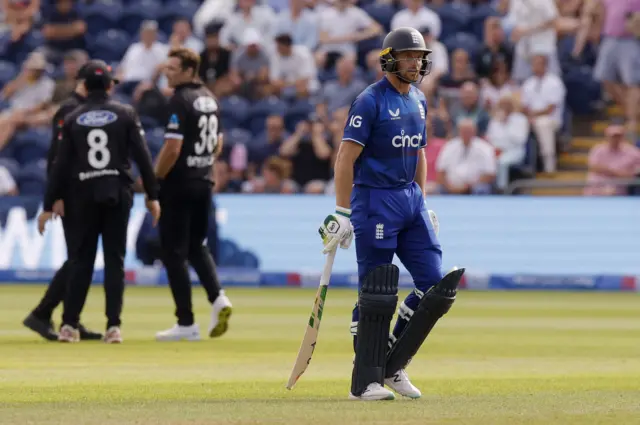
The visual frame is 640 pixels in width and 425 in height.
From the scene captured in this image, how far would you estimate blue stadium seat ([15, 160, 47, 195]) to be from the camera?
23.3 m

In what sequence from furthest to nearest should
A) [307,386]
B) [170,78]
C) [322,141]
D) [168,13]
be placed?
[168,13] < [322,141] < [170,78] < [307,386]

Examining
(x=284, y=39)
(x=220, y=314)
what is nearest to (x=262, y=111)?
(x=284, y=39)

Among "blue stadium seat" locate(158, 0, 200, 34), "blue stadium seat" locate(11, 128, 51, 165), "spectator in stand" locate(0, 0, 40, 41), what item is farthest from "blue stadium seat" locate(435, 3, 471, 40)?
"spectator in stand" locate(0, 0, 40, 41)

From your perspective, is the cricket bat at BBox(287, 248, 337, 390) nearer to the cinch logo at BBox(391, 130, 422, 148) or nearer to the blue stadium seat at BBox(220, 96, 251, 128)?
the cinch logo at BBox(391, 130, 422, 148)

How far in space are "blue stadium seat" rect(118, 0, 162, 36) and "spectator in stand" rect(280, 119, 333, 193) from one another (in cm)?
532

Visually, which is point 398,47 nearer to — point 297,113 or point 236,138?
point 236,138

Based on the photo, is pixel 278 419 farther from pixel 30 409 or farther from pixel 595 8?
pixel 595 8

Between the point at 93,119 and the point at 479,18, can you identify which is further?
the point at 479,18

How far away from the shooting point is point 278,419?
295 inches

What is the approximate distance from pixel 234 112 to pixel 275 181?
2192 millimetres

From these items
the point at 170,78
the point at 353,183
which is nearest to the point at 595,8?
the point at 170,78

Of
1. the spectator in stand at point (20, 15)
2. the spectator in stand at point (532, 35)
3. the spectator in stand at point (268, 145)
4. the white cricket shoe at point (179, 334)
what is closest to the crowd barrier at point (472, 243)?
the spectator in stand at point (268, 145)

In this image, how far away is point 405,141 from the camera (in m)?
8.89

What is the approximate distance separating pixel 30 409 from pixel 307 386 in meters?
2.20
